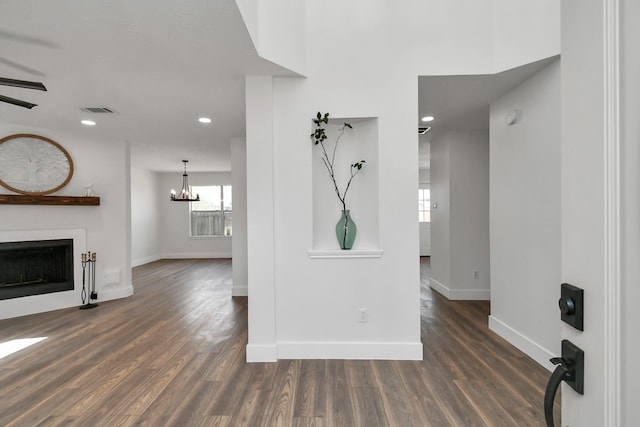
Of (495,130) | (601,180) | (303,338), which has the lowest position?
(303,338)

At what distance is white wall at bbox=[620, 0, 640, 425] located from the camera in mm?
549

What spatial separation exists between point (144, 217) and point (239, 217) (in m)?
4.42

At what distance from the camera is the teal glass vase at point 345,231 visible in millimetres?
2646

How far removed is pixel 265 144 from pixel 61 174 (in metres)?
3.62

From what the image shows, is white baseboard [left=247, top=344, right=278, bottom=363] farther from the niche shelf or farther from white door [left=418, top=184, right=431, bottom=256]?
white door [left=418, top=184, right=431, bottom=256]

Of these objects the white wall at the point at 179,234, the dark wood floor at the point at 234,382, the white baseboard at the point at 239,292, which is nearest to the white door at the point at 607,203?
the dark wood floor at the point at 234,382

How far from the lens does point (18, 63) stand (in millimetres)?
2275

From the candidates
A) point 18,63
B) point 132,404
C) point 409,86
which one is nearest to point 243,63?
point 409,86

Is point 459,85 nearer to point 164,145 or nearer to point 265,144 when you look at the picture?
point 265,144

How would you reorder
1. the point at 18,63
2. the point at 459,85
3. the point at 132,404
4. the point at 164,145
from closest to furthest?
1. the point at 132,404
2. the point at 18,63
3. the point at 459,85
4. the point at 164,145

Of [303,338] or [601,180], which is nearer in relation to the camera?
[601,180]

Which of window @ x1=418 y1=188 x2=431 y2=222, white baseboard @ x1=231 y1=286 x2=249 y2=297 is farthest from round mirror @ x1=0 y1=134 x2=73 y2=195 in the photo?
window @ x1=418 y1=188 x2=431 y2=222

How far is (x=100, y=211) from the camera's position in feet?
14.5

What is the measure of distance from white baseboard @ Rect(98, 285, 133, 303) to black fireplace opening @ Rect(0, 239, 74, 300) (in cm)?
39
